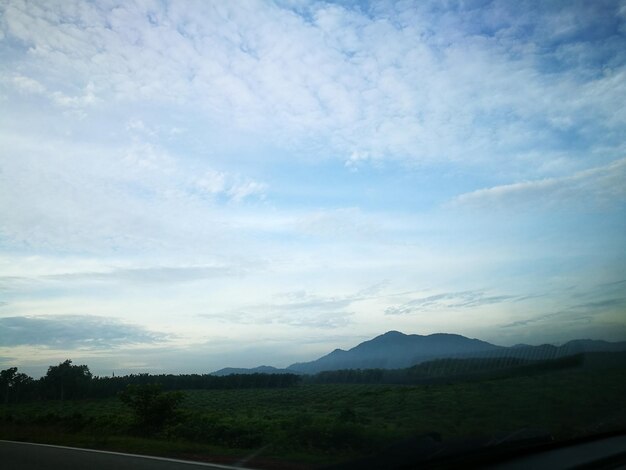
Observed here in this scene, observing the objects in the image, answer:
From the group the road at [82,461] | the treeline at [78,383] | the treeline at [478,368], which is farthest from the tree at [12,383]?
the road at [82,461]

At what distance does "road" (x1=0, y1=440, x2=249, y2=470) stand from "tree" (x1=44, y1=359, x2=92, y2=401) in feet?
315

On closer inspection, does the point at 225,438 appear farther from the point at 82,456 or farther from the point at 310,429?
the point at 82,456

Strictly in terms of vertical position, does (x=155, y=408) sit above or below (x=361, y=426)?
above

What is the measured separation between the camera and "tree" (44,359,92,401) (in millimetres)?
93312

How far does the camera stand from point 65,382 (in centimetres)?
9400

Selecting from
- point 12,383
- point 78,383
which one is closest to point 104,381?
point 78,383

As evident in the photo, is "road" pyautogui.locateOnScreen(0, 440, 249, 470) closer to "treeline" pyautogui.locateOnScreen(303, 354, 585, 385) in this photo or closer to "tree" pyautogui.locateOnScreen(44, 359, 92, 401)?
"treeline" pyautogui.locateOnScreen(303, 354, 585, 385)

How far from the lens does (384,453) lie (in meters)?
4.34

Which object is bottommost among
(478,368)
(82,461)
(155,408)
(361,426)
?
(361,426)

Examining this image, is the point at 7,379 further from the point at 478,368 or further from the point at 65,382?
the point at 478,368

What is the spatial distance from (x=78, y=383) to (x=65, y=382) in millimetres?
2970

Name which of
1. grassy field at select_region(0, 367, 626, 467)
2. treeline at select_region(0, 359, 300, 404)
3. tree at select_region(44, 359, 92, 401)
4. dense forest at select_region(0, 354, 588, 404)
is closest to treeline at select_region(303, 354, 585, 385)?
grassy field at select_region(0, 367, 626, 467)

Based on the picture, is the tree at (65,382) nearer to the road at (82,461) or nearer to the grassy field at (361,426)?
the grassy field at (361,426)

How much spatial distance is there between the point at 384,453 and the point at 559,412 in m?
11.6
